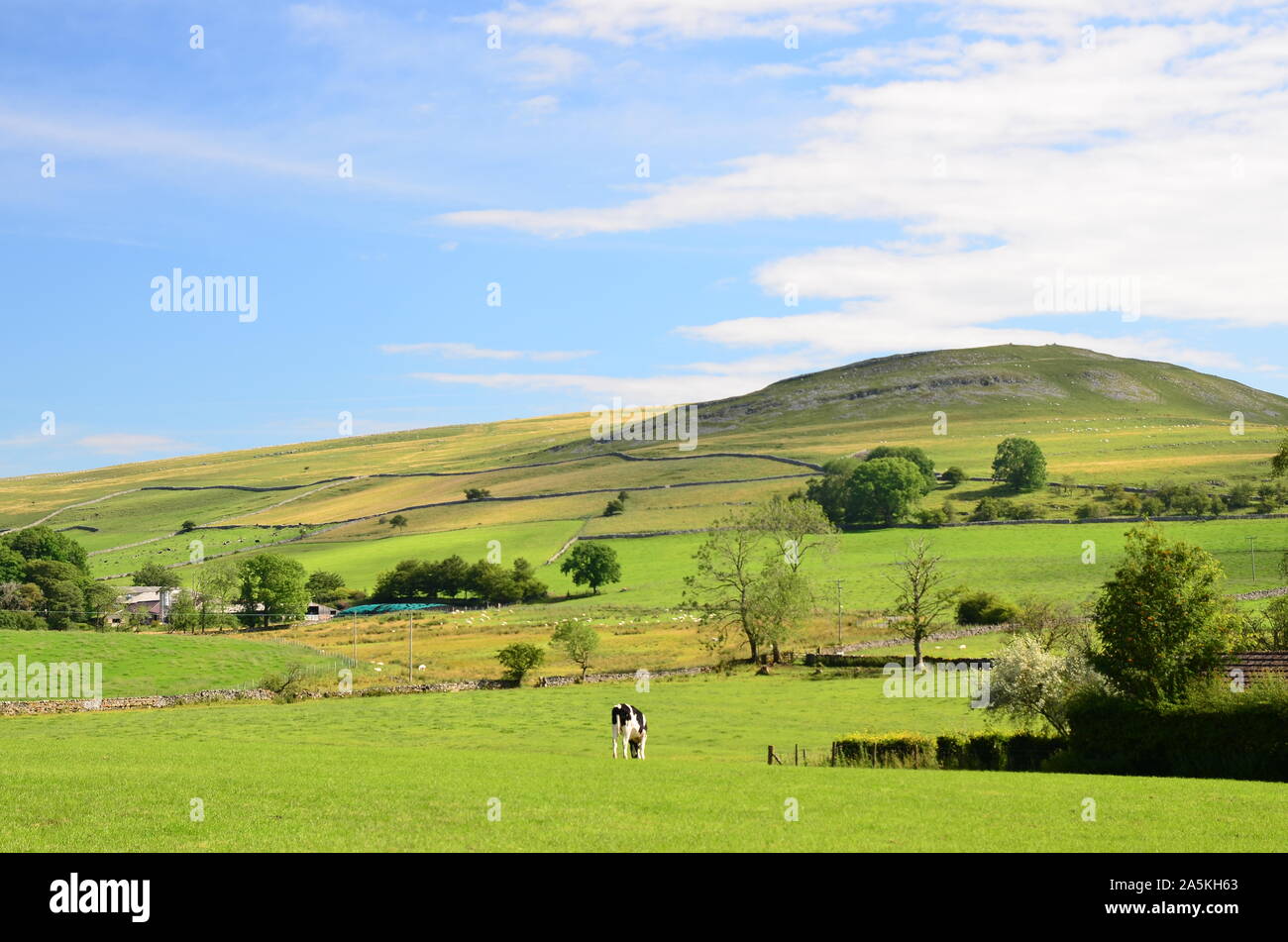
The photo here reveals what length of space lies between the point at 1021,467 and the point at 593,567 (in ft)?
242

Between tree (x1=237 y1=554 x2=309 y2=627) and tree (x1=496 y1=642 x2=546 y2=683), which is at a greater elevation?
tree (x1=237 y1=554 x2=309 y2=627)

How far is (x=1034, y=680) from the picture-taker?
160 ft

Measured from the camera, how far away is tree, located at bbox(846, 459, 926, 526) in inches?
6058

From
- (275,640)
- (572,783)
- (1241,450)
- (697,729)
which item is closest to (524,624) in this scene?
(275,640)

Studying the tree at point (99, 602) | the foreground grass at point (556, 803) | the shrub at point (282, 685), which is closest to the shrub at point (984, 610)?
the foreground grass at point (556, 803)

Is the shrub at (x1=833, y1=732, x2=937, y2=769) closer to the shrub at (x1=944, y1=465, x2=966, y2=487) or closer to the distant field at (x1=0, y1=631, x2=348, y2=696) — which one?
the distant field at (x1=0, y1=631, x2=348, y2=696)

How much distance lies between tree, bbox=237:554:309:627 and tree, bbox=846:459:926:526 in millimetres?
74422

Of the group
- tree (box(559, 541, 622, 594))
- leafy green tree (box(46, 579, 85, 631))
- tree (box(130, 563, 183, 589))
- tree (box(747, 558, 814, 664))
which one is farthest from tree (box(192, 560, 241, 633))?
tree (box(747, 558, 814, 664))

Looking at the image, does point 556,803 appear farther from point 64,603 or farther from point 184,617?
point 64,603

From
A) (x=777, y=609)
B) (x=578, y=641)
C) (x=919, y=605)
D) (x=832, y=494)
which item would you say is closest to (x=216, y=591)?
(x=578, y=641)

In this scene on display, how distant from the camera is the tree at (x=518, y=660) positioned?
81.1 m

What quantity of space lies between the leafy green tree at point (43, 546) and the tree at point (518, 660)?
96.8 metres
